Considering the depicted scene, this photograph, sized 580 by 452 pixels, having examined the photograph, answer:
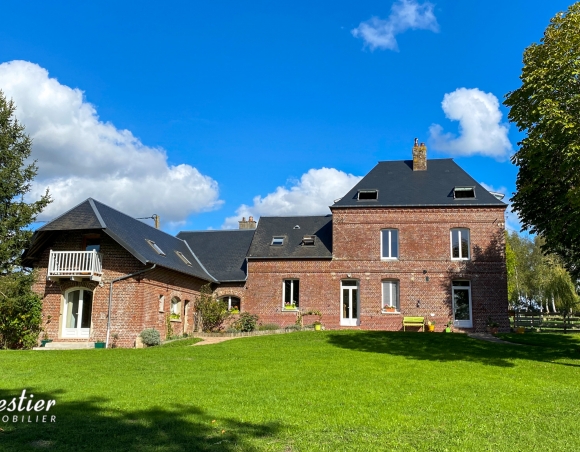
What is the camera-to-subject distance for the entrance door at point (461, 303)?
23.5 metres

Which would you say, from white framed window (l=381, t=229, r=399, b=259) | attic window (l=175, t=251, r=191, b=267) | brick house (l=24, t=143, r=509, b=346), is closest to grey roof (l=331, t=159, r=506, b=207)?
brick house (l=24, t=143, r=509, b=346)

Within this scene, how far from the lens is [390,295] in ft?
79.1

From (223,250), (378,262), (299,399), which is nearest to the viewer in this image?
(299,399)

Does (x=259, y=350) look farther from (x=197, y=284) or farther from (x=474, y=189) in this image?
(x=474, y=189)

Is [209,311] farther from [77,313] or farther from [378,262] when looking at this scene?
[378,262]

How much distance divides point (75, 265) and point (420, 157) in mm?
17775

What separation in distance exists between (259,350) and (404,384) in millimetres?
6723

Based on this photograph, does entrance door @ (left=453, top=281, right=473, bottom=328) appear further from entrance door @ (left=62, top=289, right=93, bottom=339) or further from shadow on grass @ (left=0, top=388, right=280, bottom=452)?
shadow on grass @ (left=0, top=388, right=280, bottom=452)

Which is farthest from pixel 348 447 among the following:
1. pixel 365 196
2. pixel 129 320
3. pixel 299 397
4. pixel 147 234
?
pixel 365 196

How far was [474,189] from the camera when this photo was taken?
2469 cm

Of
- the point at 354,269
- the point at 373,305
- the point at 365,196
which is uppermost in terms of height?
the point at 365,196

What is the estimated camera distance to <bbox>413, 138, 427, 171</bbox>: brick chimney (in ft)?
87.2

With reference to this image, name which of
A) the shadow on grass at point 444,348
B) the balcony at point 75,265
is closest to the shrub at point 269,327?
the shadow on grass at point 444,348

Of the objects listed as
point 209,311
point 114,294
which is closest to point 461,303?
point 209,311
